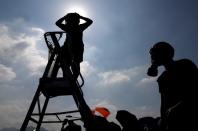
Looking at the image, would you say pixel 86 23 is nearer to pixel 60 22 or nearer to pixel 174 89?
pixel 60 22

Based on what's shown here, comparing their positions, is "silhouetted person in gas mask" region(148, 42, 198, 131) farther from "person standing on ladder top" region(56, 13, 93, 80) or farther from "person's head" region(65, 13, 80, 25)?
→ "person's head" region(65, 13, 80, 25)

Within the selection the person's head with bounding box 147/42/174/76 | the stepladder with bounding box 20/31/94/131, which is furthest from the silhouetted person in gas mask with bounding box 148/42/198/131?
the stepladder with bounding box 20/31/94/131

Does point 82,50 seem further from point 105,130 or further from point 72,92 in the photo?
point 105,130

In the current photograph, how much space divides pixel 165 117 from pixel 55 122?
18.7 feet

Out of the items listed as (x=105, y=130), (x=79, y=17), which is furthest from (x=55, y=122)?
(x=79, y=17)

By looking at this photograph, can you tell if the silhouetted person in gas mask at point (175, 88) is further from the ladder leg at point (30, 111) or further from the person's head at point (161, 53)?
the ladder leg at point (30, 111)

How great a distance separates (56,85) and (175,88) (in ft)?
13.4

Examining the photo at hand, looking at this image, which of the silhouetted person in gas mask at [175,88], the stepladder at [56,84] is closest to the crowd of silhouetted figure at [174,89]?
the silhouetted person in gas mask at [175,88]

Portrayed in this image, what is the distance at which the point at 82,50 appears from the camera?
7957 mm

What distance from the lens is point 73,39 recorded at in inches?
304

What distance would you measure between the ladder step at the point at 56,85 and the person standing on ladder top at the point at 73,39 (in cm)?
37

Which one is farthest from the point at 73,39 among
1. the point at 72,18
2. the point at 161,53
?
the point at 161,53

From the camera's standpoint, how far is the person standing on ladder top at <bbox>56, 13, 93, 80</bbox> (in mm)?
7676

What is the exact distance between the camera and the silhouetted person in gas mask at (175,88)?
3.67 metres
